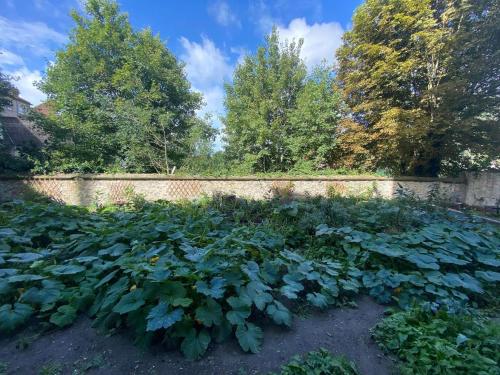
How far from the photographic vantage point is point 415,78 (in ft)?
34.9

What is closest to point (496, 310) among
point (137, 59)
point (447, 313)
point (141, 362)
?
point (447, 313)

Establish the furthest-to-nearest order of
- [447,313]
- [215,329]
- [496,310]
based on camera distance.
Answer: [496,310], [447,313], [215,329]

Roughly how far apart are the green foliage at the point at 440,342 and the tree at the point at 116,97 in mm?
10829

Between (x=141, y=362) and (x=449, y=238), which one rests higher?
(x=449, y=238)

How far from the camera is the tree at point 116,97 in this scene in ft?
36.1

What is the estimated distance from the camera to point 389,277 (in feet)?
8.01

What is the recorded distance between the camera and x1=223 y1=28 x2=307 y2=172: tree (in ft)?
43.2

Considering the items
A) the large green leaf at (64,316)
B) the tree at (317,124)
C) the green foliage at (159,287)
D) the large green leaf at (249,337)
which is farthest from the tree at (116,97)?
the large green leaf at (249,337)

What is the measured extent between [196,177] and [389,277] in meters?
7.53

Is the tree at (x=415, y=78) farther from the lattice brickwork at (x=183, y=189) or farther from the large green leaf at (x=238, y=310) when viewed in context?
the large green leaf at (x=238, y=310)

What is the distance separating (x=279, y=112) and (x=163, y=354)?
13.6 metres

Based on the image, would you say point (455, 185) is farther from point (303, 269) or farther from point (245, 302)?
point (245, 302)

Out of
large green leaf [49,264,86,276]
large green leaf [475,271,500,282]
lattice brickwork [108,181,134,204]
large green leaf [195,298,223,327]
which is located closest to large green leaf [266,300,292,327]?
large green leaf [195,298,223,327]

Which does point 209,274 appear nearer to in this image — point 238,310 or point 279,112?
point 238,310
